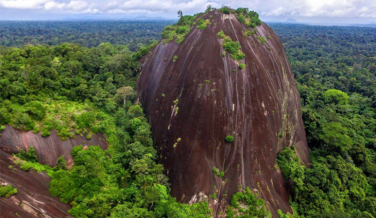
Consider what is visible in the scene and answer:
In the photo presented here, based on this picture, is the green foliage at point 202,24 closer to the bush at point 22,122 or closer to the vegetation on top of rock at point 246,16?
the vegetation on top of rock at point 246,16

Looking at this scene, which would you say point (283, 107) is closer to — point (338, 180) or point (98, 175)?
Answer: point (338, 180)

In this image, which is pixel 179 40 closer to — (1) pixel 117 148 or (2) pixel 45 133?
(1) pixel 117 148

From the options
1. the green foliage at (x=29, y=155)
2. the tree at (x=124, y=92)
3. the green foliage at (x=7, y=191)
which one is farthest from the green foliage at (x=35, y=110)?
the tree at (x=124, y=92)

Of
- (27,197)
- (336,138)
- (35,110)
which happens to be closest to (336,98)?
(336,138)

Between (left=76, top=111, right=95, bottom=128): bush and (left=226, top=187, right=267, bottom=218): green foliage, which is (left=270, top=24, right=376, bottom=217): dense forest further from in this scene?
(left=76, top=111, right=95, bottom=128): bush

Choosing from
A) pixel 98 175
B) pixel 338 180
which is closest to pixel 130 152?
pixel 98 175

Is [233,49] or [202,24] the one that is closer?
[233,49]
